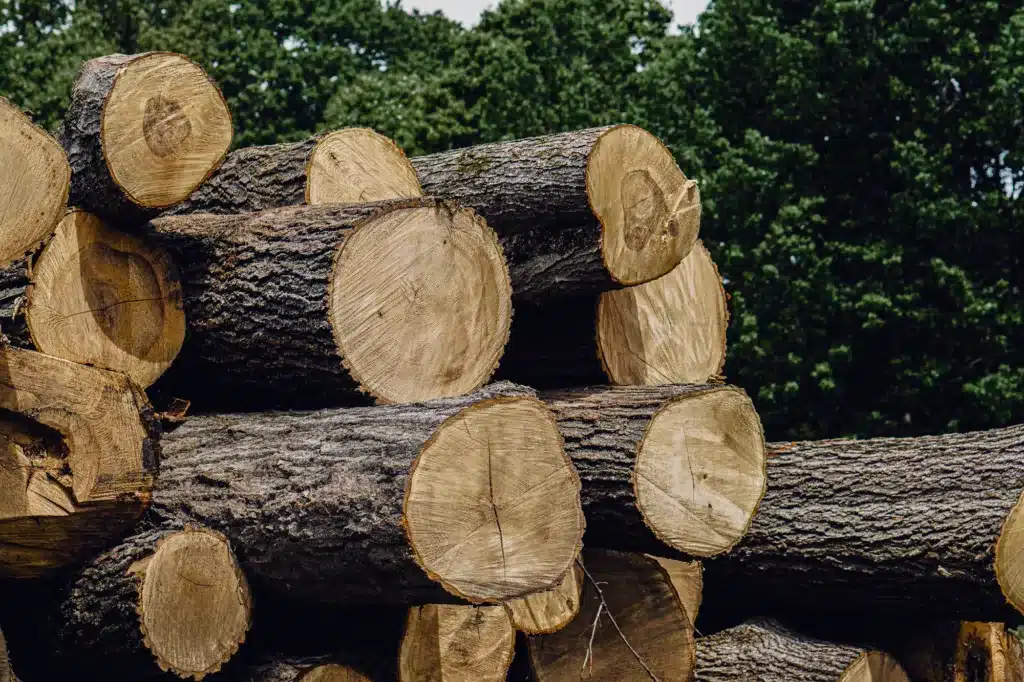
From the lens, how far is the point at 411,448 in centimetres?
334

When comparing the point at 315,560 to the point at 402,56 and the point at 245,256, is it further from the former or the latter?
the point at 402,56

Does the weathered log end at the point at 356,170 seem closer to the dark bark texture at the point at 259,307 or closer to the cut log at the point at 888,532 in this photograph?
the dark bark texture at the point at 259,307

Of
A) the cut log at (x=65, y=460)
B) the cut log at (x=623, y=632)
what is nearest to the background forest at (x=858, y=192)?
the cut log at (x=623, y=632)

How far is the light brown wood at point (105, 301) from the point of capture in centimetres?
376

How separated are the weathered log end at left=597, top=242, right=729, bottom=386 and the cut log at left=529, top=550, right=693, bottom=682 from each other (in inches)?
25.9

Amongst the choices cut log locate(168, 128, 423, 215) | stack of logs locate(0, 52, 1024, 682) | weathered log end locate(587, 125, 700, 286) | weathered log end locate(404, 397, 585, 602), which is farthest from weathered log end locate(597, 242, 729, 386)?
weathered log end locate(404, 397, 585, 602)

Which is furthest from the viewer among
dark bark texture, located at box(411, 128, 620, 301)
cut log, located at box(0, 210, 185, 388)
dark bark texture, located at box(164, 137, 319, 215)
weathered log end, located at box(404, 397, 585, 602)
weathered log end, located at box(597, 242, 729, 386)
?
weathered log end, located at box(597, 242, 729, 386)

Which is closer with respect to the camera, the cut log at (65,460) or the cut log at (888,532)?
the cut log at (65,460)

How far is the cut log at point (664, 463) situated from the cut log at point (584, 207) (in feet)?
1.39

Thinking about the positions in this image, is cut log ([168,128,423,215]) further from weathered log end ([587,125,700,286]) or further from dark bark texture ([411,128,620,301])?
weathered log end ([587,125,700,286])

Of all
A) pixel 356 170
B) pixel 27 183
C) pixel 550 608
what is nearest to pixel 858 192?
pixel 356 170

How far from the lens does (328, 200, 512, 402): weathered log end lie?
3811mm

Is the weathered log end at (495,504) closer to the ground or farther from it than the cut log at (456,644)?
farther from it

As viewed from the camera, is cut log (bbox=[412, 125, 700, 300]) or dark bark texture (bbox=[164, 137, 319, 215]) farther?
dark bark texture (bbox=[164, 137, 319, 215])
